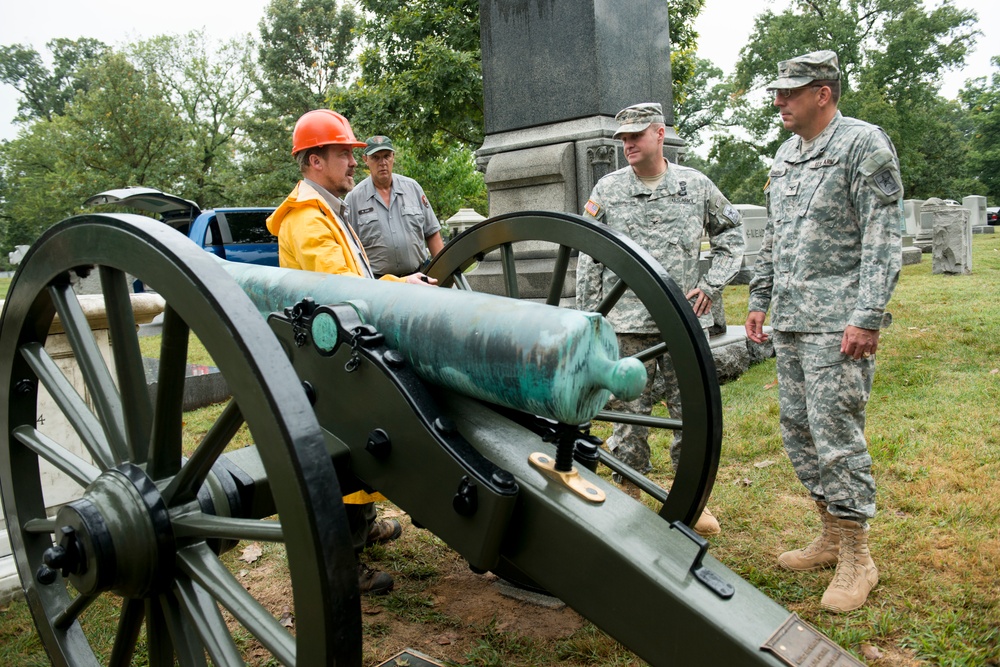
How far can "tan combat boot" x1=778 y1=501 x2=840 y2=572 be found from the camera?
2982 mm

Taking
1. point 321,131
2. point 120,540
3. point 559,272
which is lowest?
point 120,540

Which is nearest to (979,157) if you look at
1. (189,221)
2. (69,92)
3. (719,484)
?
(189,221)

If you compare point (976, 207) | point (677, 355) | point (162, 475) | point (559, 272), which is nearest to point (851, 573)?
point (677, 355)

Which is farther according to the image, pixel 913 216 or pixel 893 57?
pixel 893 57

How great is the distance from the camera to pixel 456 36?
16594 millimetres

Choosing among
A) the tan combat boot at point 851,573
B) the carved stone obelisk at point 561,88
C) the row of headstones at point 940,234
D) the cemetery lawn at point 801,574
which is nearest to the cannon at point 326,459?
the cemetery lawn at point 801,574

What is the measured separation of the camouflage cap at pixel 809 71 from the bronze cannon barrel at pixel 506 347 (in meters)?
1.71

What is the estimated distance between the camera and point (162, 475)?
5.90ft

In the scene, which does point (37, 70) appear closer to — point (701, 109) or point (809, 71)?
point (701, 109)

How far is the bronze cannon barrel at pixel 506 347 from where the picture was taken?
1515 millimetres

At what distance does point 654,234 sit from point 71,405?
248 centimetres

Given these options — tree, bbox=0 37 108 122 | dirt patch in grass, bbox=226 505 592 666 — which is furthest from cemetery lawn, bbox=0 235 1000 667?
tree, bbox=0 37 108 122

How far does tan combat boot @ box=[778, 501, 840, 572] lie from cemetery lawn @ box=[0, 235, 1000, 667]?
56mm

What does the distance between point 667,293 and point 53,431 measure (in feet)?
8.48
